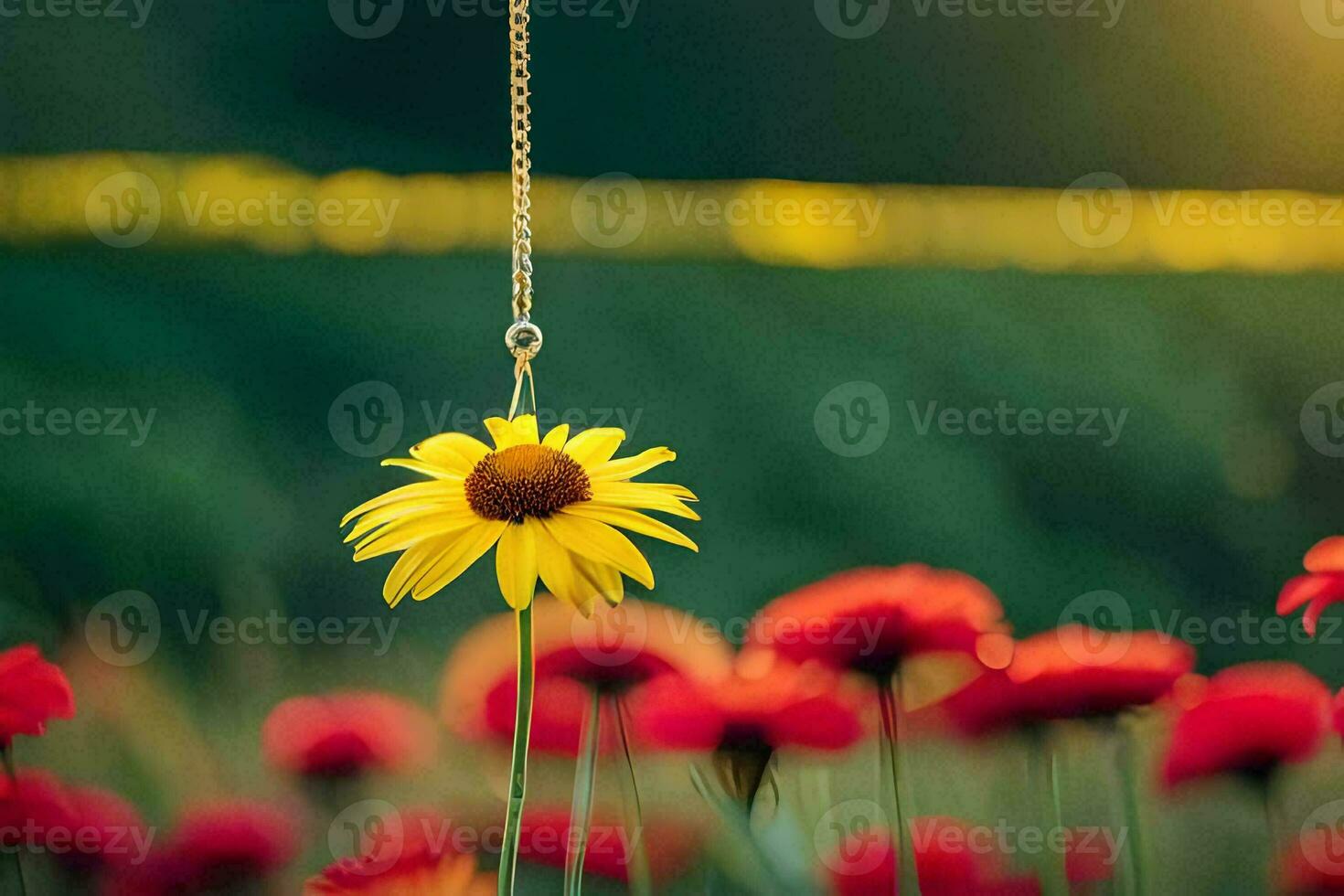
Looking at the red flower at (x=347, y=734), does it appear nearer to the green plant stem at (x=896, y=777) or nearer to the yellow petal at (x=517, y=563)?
the yellow petal at (x=517, y=563)

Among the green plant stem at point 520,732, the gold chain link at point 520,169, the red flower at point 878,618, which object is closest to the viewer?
the green plant stem at point 520,732

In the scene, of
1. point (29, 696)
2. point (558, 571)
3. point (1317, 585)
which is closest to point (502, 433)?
point (558, 571)

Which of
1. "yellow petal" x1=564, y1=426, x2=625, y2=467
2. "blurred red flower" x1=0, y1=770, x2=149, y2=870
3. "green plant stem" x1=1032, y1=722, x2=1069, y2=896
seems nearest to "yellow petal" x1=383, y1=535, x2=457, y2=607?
"yellow petal" x1=564, y1=426, x2=625, y2=467

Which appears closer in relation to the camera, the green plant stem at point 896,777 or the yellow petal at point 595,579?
the yellow petal at point 595,579

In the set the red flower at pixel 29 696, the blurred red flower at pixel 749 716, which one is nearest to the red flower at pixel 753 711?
the blurred red flower at pixel 749 716

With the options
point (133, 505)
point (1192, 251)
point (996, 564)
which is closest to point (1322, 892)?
point (996, 564)

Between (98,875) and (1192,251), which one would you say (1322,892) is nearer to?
(1192,251)

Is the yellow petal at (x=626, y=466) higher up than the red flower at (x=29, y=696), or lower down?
higher up
